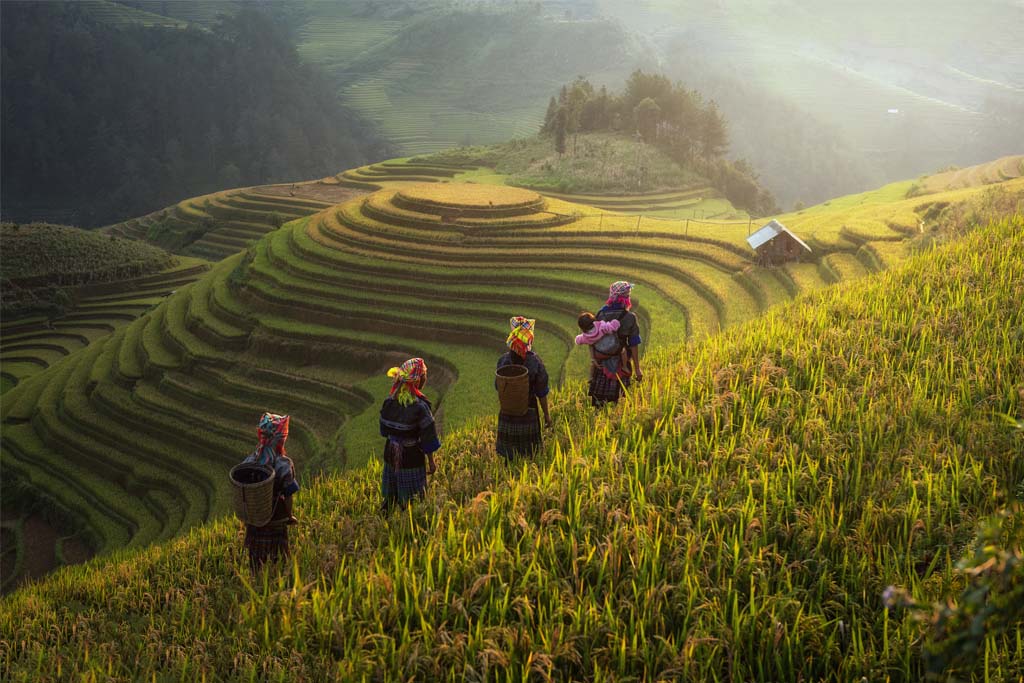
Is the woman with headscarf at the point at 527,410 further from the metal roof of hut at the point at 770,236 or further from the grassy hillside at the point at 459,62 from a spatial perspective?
the grassy hillside at the point at 459,62

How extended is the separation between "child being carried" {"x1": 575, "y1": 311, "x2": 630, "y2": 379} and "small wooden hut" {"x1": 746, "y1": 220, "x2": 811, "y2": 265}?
12.1m

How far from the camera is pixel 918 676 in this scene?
2744mm

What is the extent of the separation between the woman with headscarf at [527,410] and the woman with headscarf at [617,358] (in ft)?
3.65

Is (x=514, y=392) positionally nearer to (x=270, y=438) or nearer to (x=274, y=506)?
(x=270, y=438)

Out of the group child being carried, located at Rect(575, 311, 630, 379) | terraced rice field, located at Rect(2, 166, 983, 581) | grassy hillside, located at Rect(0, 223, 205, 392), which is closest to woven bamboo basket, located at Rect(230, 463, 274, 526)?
child being carried, located at Rect(575, 311, 630, 379)

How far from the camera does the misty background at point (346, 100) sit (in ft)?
350

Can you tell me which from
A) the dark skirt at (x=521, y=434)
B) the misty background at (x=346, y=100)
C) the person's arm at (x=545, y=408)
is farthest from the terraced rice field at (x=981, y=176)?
the misty background at (x=346, y=100)

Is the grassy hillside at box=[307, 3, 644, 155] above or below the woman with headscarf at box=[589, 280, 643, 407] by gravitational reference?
above

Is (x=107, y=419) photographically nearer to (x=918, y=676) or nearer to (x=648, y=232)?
(x=648, y=232)

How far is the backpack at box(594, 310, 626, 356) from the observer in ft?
23.1

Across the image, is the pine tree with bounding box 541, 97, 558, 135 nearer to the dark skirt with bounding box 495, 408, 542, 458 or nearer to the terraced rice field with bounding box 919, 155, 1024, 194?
the terraced rice field with bounding box 919, 155, 1024, 194

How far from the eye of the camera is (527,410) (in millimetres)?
6055

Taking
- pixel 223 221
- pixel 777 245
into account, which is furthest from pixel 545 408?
pixel 223 221

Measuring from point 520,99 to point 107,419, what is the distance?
139753 millimetres
